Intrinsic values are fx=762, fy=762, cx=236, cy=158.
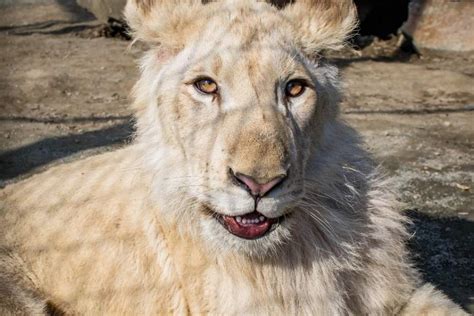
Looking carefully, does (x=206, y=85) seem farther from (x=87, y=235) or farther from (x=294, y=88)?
(x=87, y=235)

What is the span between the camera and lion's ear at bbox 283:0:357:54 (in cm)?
337

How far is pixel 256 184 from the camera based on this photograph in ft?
8.76

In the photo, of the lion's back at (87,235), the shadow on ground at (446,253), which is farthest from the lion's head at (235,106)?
the shadow on ground at (446,253)

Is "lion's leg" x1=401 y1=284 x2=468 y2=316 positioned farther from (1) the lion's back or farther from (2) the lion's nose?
(1) the lion's back

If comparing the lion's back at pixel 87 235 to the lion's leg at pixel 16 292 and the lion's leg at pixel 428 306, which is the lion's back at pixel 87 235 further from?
the lion's leg at pixel 428 306

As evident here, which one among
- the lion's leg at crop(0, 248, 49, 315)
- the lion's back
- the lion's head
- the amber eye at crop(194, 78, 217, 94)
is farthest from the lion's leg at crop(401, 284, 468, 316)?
the lion's leg at crop(0, 248, 49, 315)

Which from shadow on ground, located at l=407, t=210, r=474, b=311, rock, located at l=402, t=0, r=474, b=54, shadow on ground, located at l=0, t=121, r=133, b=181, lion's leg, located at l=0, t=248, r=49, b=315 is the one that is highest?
lion's leg, located at l=0, t=248, r=49, b=315

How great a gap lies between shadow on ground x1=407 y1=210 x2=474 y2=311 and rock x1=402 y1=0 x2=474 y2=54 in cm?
519

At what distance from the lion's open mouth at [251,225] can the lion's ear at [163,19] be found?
2.94ft

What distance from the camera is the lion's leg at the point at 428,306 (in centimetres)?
328

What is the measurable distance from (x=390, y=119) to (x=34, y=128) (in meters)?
3.50

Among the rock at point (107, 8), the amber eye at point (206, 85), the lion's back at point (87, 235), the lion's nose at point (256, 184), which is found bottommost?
the rock at point (107, 8)

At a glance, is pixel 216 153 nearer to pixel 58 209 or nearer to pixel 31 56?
pixel 58 209

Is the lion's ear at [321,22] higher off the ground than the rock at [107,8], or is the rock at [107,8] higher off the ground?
the lion's ear at [321,22]
